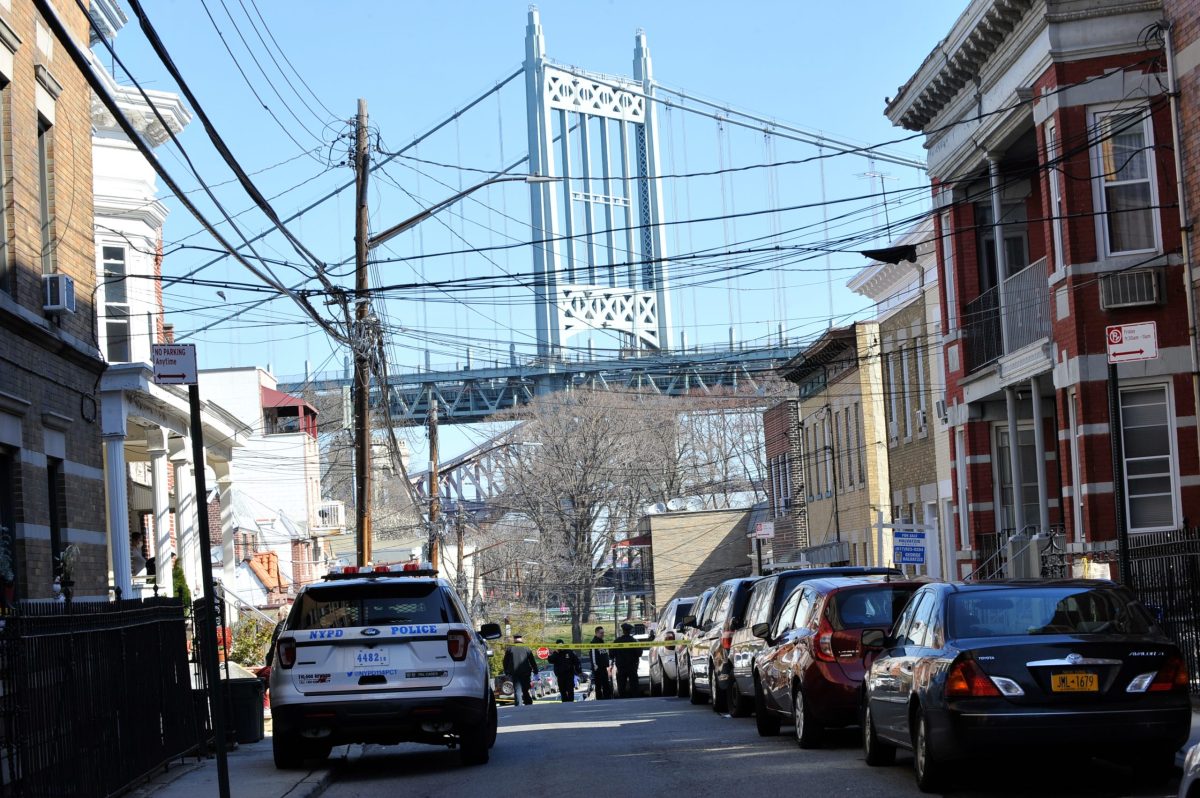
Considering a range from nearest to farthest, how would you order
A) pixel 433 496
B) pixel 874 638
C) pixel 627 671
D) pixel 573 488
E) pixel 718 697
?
pixel 874 638 → pixel 718 697 → pixel 627 671 → pixel 433 496 → pixel 573 488

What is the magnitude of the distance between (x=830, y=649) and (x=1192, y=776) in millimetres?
7371

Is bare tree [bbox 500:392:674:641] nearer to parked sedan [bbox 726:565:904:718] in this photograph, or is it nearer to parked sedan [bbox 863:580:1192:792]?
parked sedan [bbox 726:565:904:718]

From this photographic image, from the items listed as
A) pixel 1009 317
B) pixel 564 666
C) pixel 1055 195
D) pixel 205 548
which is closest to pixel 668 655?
pixel 1009 317

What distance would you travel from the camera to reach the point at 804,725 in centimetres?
1477

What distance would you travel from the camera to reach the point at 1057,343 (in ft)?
81.0

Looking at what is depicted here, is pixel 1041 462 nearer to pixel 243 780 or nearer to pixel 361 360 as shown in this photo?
pixel 361 360

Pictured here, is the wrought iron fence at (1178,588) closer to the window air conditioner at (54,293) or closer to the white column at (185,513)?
the window air conditioner at (54,293)

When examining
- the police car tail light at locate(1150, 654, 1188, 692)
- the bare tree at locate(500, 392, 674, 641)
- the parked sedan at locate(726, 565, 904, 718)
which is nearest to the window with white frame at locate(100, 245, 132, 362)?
the parked sedan at locate(726, 565, 904, 718)

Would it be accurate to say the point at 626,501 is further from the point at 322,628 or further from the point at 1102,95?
the point at 322,628

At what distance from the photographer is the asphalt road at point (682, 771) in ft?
38.5

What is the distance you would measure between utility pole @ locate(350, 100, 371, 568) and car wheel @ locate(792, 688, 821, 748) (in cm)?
1031

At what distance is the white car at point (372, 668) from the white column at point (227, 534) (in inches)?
727

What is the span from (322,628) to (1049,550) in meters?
15.3

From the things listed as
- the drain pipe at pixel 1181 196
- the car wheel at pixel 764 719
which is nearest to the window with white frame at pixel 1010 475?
the drain pipe at pixel 1181 196
